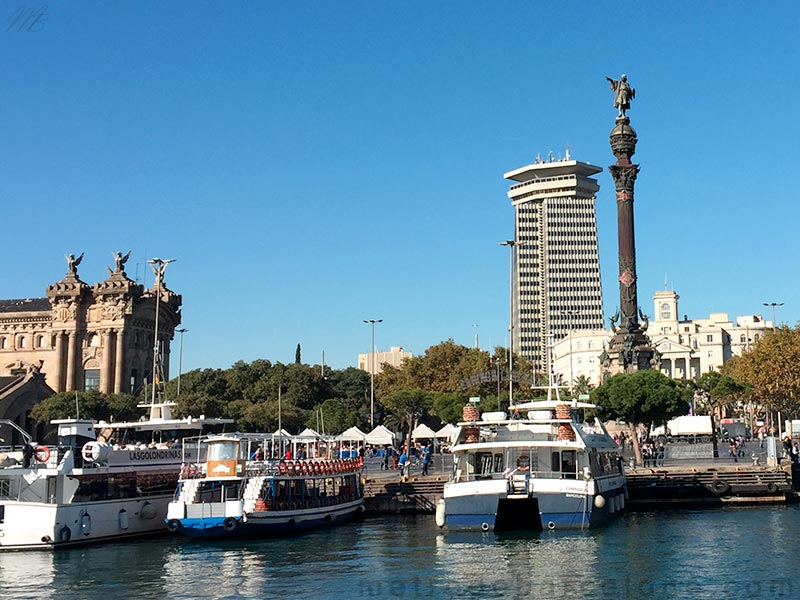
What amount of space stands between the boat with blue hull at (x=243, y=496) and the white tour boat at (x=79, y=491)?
254cm

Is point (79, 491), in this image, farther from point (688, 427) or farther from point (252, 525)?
point (688, 427)

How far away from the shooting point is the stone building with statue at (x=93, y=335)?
129 m

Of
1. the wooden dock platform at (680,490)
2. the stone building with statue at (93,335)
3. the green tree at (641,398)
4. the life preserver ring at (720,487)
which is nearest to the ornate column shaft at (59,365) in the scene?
the stone building with statue at (93,335)

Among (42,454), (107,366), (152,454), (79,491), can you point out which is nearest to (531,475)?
(152,454)

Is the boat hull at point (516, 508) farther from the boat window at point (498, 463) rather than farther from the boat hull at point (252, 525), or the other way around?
the boat hull at point (252, 525)

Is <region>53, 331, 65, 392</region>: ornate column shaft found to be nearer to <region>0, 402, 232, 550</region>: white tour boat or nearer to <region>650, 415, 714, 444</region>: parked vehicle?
<region>650, 415, 714, 444</region>: parked vehicle

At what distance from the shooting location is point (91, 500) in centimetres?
4297

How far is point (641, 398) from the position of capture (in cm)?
6844

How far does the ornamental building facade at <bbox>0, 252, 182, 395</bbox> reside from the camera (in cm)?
12938

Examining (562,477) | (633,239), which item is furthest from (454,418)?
(562,477)

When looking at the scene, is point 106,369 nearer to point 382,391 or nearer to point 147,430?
point 382,391

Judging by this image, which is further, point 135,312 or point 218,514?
point 135,312

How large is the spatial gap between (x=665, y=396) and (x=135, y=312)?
8262cm

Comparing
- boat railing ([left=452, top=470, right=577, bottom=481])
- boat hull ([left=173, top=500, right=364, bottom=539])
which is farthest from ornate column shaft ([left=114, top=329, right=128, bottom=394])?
boat railing ([left=452, top=470, right=577, bottom=481])
